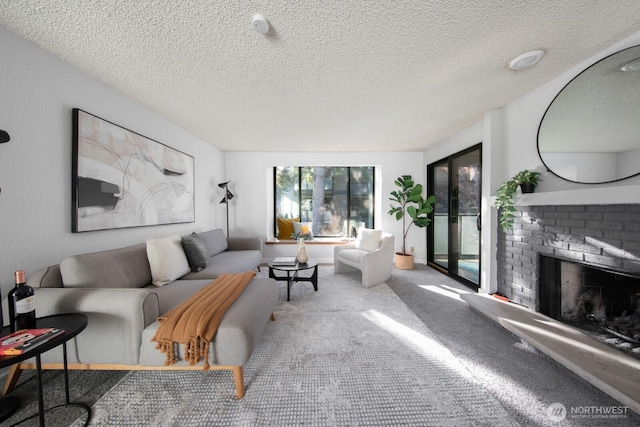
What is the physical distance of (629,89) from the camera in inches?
60.0

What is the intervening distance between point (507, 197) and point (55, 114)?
4172 mm

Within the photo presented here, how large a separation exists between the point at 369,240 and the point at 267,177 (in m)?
2.53

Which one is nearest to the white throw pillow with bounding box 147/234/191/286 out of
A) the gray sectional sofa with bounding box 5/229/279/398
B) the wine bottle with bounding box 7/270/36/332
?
the gray sectional sofa with bounding box 5/229/279/398

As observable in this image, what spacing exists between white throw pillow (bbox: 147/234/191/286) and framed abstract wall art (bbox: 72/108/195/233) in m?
0.40

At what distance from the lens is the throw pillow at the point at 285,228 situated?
4.72 metres

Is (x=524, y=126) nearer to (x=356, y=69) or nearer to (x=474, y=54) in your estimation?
(x=474, y=54)

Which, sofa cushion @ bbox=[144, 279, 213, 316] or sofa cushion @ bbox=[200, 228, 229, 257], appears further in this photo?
sofa cushion @ bbox=[200, 228, 229, 257]

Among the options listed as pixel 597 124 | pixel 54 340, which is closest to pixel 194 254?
pixel 54 340

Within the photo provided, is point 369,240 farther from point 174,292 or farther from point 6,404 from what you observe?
point 6,404

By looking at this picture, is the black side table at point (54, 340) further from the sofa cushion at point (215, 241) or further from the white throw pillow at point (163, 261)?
the sofa cushion at point (215, 241)

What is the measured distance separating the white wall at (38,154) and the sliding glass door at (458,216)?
4442mm

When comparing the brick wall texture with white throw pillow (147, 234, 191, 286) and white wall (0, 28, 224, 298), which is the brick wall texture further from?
white wall (0, 28, 224, 298)

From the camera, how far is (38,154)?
1.57 meters

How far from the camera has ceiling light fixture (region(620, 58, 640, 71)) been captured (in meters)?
1.48
